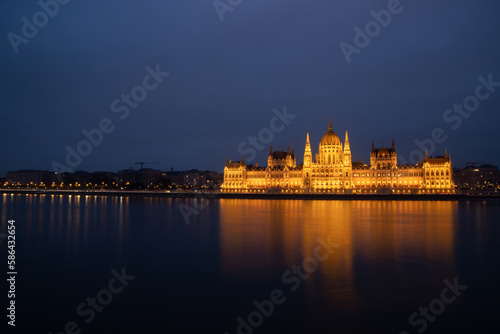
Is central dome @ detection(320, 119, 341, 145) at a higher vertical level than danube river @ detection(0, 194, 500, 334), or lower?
higher

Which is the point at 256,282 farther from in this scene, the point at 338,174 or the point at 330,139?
the point at 330,139

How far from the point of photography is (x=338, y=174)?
3718 inches

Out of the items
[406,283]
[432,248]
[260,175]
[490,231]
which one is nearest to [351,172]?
[260,175]

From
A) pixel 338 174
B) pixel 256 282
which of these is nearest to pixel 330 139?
pixel 338 174

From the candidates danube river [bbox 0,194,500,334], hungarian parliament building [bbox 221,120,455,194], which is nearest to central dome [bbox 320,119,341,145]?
hungarian parliament building [bbox 221,120,455,194]

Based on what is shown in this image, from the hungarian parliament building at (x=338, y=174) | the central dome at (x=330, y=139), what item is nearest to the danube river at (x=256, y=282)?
the hungarian parliament building at (x=338, y=174)

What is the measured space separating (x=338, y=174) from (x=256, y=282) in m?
83.4

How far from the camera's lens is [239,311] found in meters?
10.8

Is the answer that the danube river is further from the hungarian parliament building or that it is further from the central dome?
the central dome

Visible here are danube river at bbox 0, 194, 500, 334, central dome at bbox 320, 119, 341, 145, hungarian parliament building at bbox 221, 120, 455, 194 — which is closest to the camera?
danube river at bbox 0, 194, 500, 334

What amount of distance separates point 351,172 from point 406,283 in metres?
82.8

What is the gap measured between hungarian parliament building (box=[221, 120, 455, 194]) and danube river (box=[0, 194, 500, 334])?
221 feet

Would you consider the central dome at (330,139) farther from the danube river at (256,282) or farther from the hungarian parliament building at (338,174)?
the danube river at (256,282)

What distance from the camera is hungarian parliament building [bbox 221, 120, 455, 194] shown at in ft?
291
